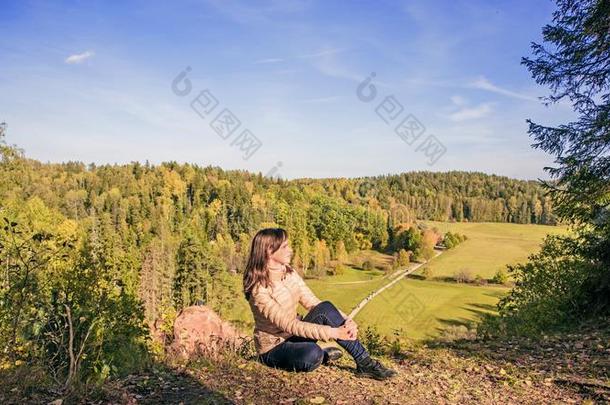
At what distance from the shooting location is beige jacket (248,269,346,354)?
473 cm

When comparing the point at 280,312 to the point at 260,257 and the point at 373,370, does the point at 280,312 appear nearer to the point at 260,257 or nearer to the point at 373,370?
the point at 260,257

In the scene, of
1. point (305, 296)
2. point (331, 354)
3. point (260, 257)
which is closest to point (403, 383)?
point (331, 354)

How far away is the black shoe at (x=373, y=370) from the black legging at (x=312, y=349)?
0.27 ft

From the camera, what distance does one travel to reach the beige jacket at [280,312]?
4.73 m

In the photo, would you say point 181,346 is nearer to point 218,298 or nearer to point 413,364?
point 413,364

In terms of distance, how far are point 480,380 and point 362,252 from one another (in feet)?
297

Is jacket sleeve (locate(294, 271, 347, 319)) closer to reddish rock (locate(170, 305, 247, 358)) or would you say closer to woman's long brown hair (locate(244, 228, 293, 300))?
woman's long brown hair (locate(244, 228, 293, 300))

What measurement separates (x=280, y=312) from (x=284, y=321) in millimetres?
109

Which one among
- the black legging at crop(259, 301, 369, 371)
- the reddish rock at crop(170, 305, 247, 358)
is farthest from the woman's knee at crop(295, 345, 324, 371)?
the reddish rock at crop(170, 305, 247, 358)

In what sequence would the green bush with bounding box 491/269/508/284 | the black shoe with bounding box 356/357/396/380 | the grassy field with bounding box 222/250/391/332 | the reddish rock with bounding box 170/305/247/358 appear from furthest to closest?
the green bush with bounding box 491/269/508/284
the grassy field with bounding box 222/250/391/332
the reddish rock with bounding box 170/305/247/358
the black shoe with bounding box 356/357/396/380

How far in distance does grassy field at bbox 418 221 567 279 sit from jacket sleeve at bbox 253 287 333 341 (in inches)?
2522

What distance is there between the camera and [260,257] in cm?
494

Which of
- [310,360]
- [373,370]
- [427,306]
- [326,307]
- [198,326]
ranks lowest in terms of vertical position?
[427,306]

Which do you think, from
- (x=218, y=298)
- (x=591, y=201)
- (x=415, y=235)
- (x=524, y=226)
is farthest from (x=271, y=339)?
(x=524, y=226)
